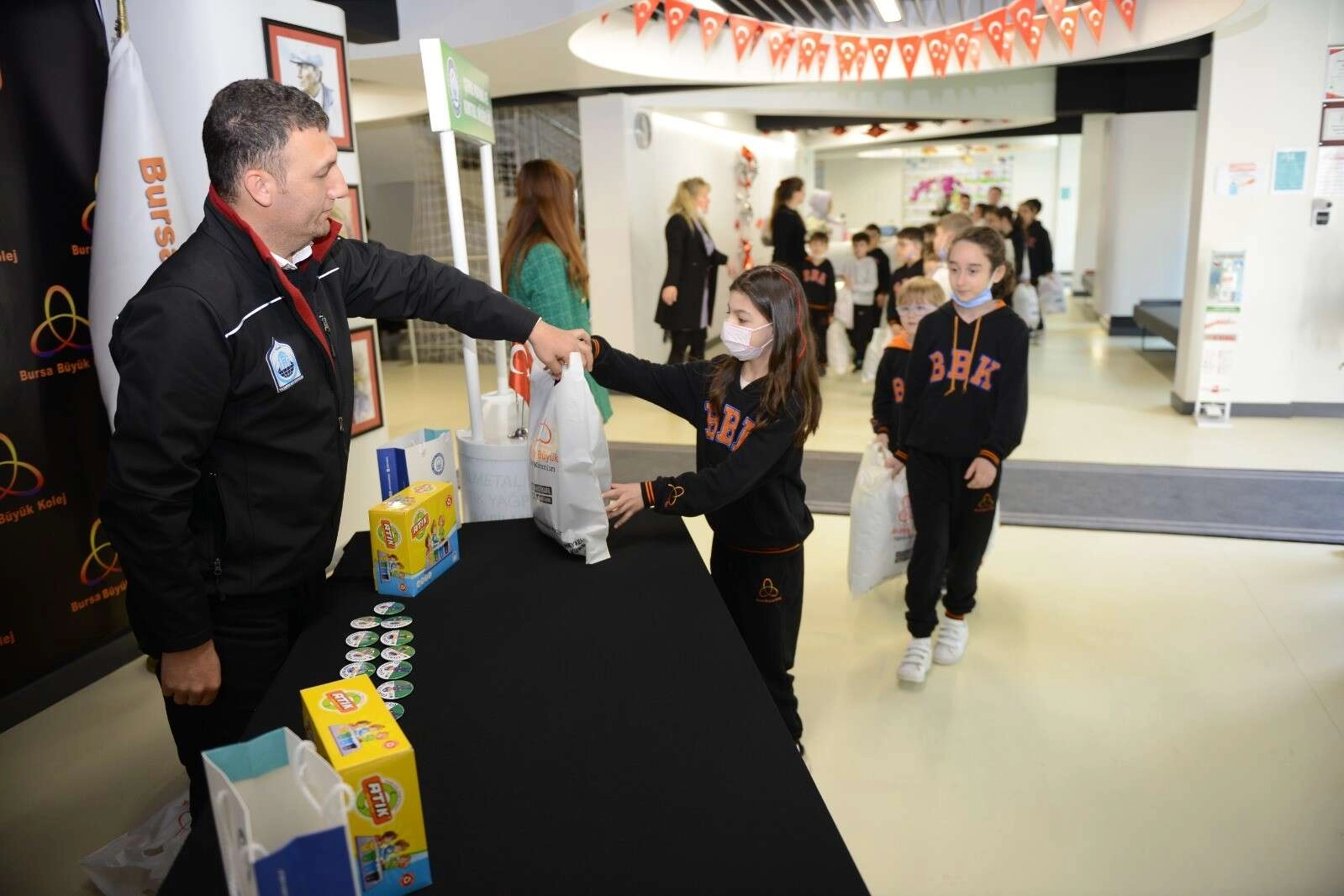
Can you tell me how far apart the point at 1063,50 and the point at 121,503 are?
6.89 metres

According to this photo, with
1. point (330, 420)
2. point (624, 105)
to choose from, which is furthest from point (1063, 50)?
point (330, 420)

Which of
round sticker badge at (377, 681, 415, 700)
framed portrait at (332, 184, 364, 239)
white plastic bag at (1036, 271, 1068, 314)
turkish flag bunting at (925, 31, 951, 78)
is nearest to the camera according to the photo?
round sticker badge at (377, 681, 415, 700)

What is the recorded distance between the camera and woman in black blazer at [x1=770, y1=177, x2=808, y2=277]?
7668 millimetres

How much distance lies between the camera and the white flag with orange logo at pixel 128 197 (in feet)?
8.65

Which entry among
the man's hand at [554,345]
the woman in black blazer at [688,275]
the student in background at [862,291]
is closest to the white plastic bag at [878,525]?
the man's hand at [554,345]

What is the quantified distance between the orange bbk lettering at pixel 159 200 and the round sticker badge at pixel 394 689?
1.87m

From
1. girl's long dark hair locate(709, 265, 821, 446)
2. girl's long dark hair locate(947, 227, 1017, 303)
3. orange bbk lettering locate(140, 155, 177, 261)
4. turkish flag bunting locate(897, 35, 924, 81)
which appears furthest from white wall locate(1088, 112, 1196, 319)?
orange bbk lettering locate(140, 155, 177, 261)

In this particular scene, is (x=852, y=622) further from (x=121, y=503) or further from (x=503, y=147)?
(x=503, y=147)

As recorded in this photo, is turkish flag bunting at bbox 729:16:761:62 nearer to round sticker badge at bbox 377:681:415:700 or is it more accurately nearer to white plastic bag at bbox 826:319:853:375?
white plastic bag at bbox 826:319:853:375

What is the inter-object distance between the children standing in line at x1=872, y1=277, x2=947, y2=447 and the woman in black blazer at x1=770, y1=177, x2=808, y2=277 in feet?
12.8

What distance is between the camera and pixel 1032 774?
2529 mm

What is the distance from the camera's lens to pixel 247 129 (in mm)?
1570

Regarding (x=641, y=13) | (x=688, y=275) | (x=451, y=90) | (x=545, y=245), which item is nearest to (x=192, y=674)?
(x=451, y=90)

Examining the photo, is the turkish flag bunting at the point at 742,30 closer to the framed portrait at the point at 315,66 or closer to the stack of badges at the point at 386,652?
the framed portrait at the point at 315,66
